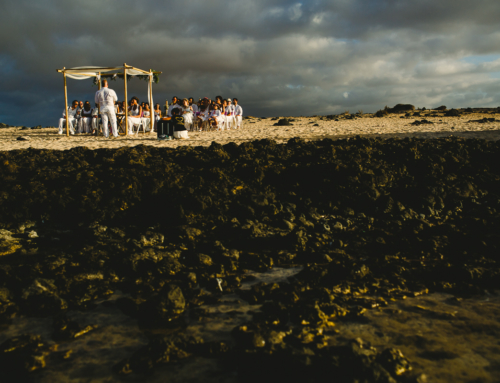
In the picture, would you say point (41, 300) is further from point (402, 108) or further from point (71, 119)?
point (402, 108)

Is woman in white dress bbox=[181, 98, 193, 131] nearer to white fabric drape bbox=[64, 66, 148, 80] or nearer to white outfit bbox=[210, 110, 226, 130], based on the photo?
white outfit bbox=[210, 110, 226, 130]

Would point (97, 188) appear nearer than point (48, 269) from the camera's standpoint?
No

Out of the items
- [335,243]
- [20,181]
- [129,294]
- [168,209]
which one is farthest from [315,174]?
[20,181]

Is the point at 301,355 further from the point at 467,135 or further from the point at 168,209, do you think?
the point at 467,135

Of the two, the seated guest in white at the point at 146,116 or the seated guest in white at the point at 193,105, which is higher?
the seated guest in white at the point at 193,105

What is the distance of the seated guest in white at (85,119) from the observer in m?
15.9

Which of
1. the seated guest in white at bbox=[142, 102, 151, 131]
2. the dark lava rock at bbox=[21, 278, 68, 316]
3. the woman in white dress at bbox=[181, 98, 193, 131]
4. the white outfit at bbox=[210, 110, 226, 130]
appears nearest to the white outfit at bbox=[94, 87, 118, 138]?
the seated guest in white at bbox=[142, 102, 151, 131]

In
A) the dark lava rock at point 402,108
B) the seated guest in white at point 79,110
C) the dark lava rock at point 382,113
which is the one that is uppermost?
the dark lava rock at point 402,108

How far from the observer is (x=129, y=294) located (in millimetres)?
3635

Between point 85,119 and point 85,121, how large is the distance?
0.30ft

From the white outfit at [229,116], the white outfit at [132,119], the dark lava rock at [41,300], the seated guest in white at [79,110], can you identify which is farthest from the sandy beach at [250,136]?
the dark lava rock at [41,300]

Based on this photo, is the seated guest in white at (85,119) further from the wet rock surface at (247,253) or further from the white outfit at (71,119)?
the wet rock surface at (247,253)

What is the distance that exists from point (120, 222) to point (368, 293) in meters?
3.53

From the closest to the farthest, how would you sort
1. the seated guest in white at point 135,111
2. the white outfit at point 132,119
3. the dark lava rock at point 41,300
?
the dark lava rock at point 41,300 → the white outfit at point 132,119 → the seated guest in white at point 135,111
